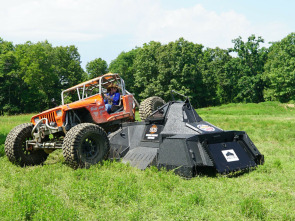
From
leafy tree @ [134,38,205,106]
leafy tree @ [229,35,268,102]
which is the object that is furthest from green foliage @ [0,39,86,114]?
leafy tree @ [229,35,268,102]

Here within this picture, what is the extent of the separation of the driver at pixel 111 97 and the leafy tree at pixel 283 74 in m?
41.3

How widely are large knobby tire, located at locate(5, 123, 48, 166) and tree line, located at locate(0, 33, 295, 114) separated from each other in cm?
3713

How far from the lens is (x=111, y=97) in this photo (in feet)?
30.5

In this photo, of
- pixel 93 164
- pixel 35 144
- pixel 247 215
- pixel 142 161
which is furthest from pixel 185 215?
pixel 35 144

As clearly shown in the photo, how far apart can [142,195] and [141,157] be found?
212cm

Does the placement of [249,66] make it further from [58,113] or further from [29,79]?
[58,113]

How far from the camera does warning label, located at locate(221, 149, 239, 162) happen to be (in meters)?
6.17

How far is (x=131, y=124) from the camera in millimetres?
7938

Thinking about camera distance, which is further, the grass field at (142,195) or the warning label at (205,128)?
the warning label at (205,128)

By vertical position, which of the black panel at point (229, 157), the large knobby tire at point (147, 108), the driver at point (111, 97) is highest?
the driver at point (111, 97)

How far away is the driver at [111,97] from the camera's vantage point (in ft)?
28.9

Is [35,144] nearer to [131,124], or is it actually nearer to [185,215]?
[131,124]

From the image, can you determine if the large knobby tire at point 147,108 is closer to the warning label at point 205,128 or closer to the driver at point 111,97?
the driver at point 111,97

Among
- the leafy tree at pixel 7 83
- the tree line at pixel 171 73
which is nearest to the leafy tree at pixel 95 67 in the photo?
the tree line at pixel 171 73
